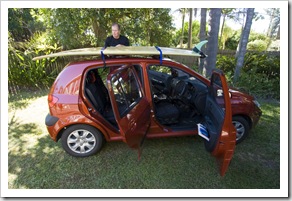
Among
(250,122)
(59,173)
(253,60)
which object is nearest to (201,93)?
(250,122)

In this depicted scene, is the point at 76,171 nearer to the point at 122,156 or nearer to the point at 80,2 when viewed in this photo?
the point at 122,156

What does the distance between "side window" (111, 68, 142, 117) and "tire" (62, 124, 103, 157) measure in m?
0.65

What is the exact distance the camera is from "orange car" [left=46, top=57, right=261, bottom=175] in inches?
91.0

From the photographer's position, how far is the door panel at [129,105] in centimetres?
216

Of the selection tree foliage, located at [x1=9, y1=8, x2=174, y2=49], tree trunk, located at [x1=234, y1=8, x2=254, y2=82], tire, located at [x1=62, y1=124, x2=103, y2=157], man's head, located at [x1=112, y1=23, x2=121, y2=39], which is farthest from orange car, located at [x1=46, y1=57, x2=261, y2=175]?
tree foliage, located at [x1=9, y1=8, x2=174, y2=49]

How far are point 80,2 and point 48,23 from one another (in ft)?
9.39

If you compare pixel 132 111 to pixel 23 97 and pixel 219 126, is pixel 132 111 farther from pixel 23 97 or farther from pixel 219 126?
pixel 23 97

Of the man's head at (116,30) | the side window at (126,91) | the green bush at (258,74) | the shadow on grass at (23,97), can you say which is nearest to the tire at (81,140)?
the side window at (126,91)

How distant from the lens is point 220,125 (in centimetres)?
227

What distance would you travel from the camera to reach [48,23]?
569 centimetres

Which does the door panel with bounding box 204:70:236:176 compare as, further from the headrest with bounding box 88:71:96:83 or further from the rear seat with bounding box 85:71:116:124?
the headrest with bounding box 88:71:96:83

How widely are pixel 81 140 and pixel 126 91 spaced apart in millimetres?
1028

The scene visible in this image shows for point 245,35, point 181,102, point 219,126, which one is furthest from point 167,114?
point 245,35

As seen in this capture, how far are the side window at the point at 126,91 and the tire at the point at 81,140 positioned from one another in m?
0.65
